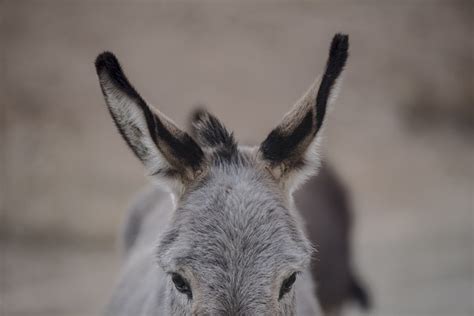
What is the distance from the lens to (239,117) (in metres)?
19.9

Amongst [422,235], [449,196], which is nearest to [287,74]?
[449,196]

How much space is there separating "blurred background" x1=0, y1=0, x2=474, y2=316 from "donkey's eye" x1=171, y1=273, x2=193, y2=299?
755 cm

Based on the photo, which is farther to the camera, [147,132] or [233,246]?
[147,132]

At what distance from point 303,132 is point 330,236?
12.3 feet

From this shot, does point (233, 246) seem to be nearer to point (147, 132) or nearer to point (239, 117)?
point (147, 132)

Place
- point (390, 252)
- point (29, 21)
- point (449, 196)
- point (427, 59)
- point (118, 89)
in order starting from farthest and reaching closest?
point (427, 59) → point (29, 21) → point (449, 196) → point (390, 252) → point (118, 89)

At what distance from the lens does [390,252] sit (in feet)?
48.9

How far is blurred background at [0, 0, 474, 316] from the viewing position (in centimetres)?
1415

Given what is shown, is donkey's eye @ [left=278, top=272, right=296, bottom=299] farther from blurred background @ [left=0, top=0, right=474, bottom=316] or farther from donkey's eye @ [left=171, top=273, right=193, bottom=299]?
blurred background @ [left=0, top=0, right=474, bottom=316]

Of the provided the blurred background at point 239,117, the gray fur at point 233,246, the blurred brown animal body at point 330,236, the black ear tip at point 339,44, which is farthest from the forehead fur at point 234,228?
the blurred background at point 239,117

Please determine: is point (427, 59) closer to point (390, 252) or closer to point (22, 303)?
point (390, 252)

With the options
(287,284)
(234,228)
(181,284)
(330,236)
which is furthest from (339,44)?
(330,236)

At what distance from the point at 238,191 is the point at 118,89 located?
827 millimetres

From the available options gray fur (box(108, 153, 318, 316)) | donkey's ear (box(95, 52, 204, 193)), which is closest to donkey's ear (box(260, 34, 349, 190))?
gray fur (box(108, 153, 318, 316))
